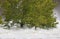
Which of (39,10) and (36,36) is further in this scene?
(39,10)

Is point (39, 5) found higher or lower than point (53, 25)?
higher

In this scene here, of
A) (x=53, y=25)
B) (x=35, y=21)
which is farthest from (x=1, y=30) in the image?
(x=53, y=25)

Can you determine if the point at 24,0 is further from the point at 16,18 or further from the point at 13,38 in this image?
the point at 13,38

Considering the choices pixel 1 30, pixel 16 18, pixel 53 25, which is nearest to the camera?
pixel 1 30

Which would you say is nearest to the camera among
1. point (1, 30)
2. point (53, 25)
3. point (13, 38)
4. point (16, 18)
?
point (13, 38)

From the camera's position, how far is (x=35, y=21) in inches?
149

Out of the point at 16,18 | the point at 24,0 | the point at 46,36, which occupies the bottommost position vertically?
the point at 46,36

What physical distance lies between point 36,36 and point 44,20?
2.74ft

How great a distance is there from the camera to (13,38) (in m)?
2.96

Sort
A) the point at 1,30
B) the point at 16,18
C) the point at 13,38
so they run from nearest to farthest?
the point at 13,38, the point at 1,30, the point at 16,18

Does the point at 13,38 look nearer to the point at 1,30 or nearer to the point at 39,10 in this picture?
the point at 1,30

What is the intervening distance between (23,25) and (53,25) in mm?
639

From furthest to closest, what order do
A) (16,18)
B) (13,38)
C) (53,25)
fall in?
(53,25) → (16,18) → (13,38)

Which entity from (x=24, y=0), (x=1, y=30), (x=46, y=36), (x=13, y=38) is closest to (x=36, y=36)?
(x=46, y=36)
